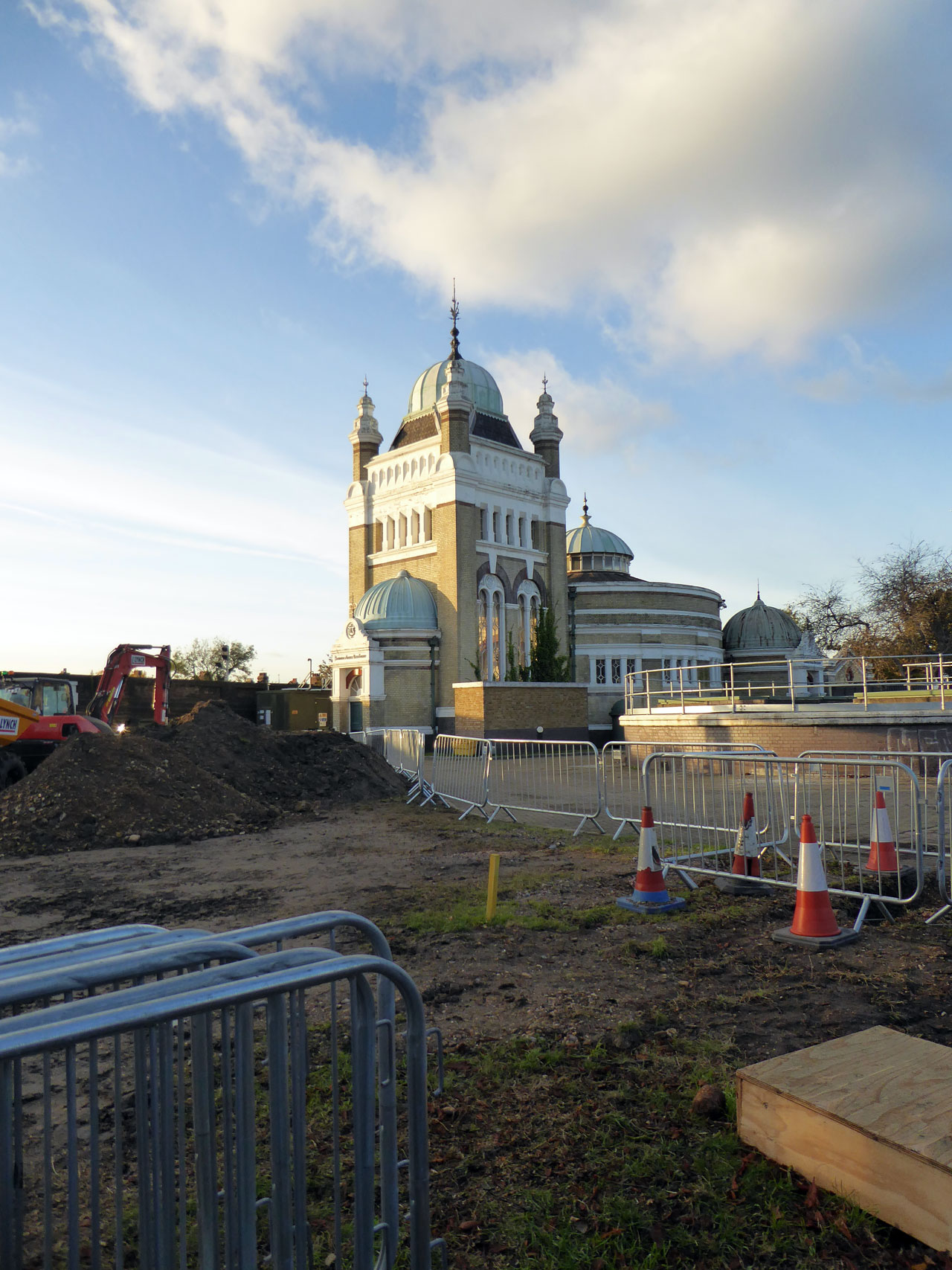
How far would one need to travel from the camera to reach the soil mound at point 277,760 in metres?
17.2

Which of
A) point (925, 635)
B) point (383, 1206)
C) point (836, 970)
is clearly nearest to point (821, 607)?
point (925, 635)

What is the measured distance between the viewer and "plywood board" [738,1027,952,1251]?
2.88 m

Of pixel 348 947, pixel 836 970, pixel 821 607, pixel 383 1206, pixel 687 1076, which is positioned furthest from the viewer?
pixel 821 607

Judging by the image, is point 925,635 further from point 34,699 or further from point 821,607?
point 34,699

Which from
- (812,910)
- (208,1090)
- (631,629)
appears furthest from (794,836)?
(631,629)

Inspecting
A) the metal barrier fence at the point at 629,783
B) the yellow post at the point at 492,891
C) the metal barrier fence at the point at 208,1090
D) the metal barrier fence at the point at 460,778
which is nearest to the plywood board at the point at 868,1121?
the metal barrier fence at the point at 208,1090

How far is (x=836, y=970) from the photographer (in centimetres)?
583

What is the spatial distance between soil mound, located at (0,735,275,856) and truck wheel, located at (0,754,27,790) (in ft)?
7.65

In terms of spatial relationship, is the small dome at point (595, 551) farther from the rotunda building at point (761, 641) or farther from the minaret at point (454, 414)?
the minaret at point (454, 414)

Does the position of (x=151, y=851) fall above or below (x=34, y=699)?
below

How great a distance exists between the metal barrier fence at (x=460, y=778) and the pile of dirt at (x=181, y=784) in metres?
1.58

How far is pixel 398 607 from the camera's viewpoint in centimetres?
4275

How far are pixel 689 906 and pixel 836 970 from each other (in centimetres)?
206

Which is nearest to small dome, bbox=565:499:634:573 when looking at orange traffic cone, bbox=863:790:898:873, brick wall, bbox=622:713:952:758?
Result: brick wall, bbox=622:713:952:758
